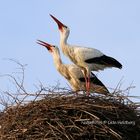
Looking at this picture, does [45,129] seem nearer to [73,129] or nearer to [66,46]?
[73,129]

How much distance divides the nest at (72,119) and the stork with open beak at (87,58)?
2.45 m

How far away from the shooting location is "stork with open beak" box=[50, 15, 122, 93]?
12.3 meters

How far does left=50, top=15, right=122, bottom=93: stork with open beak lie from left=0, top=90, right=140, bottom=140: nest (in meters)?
2.45

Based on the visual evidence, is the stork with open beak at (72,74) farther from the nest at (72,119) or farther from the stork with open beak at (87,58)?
the nest at (72,119)

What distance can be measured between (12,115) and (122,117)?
59.6 inches

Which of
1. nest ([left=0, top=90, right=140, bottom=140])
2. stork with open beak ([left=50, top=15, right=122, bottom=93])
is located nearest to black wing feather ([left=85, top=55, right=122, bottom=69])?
stork with open beak ([left=50, top=15, right=122, bottom=93])

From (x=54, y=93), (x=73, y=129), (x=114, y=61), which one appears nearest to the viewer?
(x=73, y=129)

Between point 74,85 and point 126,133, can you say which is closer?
point 126,133

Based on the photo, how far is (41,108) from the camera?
31.6 feet

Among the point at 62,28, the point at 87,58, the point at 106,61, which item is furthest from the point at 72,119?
the point at 62,28

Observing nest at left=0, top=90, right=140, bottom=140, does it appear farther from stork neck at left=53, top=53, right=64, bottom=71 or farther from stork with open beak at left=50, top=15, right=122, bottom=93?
stork neck at left=53, top=53, right=64, bottom=71

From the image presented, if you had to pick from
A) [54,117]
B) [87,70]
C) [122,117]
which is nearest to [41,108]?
[54,117]

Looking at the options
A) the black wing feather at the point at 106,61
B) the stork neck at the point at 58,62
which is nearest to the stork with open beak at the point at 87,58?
the black wing feather at the point at 106,61

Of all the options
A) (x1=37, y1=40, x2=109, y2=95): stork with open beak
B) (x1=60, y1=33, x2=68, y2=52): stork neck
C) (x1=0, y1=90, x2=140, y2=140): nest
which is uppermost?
(x1=60, y1=33, x2=68, y2=52): stork neck
